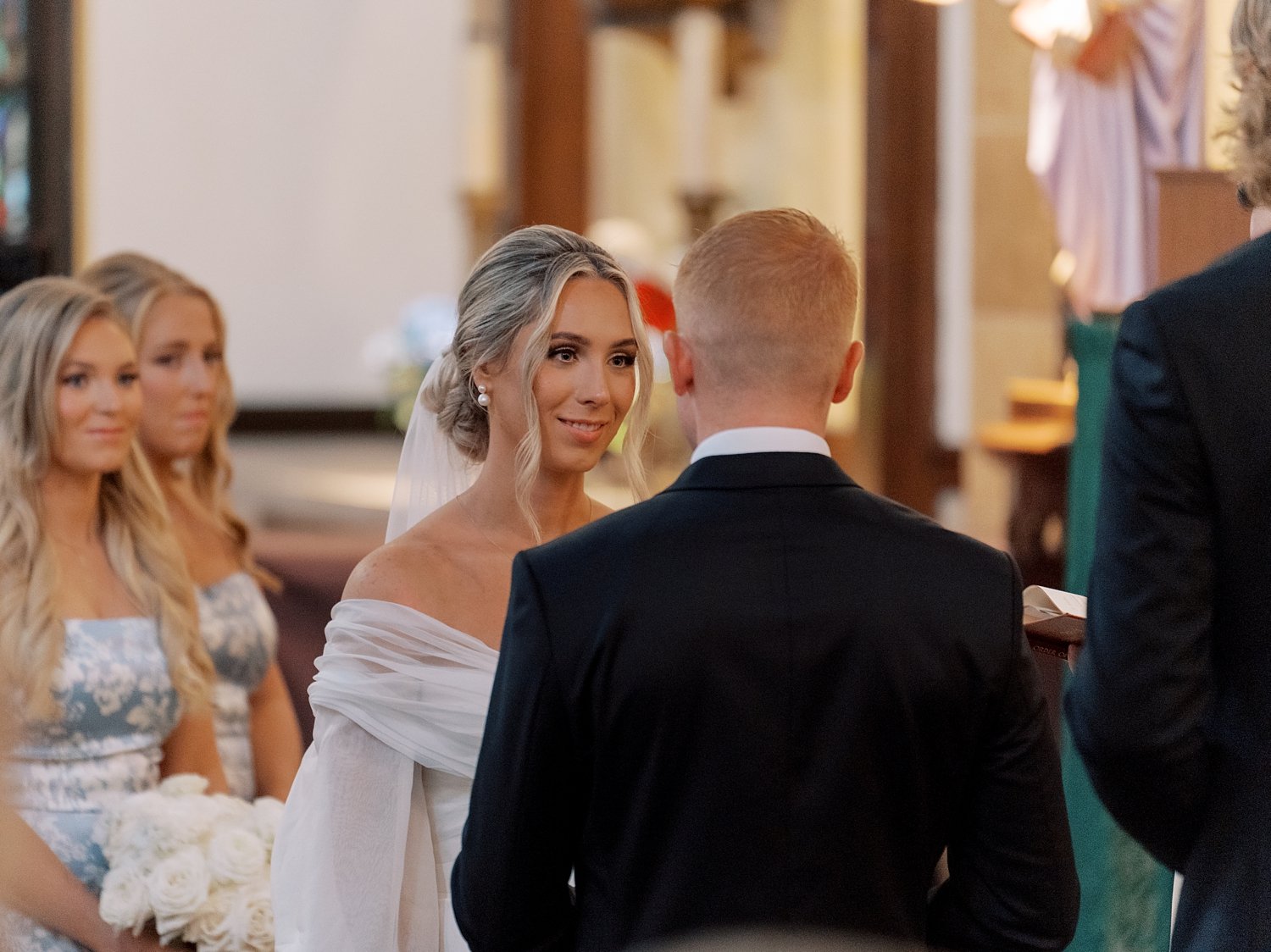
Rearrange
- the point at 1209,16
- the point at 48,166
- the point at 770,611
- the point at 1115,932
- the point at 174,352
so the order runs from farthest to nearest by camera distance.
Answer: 1. the point at 48,166
2. the point at 1209,16
3. the point at 174,352
4. the point at 1115,932
5. the point at 770,611

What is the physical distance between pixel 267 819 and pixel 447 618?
0.82 metres

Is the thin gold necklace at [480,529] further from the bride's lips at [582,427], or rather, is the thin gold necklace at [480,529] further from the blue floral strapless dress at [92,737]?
the blue floral strapless dress at [92,737]

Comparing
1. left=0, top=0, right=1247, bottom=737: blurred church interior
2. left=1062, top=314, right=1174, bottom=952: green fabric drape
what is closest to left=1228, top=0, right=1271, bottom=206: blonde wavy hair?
left=1062, top=314, right=1174, bottom=952: green fabric drape

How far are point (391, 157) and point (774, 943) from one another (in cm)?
866

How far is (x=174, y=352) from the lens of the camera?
334 centimetres

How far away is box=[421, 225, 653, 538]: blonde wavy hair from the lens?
1939 mm

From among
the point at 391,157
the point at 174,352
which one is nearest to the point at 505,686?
the point at 174,352

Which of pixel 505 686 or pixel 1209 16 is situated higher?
pixel 1209 16

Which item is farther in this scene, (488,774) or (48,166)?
(48,166)

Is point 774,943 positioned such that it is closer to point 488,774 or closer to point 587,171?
point 488,774

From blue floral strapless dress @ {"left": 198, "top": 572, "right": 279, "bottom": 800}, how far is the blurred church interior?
0.93 metres

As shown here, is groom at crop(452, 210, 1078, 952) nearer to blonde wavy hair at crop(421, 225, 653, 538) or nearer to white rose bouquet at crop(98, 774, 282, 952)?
blonde wavy hair at crop(421, 225, 653, 538)

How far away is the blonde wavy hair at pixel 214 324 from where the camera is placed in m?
3.33

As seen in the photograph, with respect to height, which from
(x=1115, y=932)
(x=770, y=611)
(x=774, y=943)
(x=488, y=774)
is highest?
(x=770, y=611)
